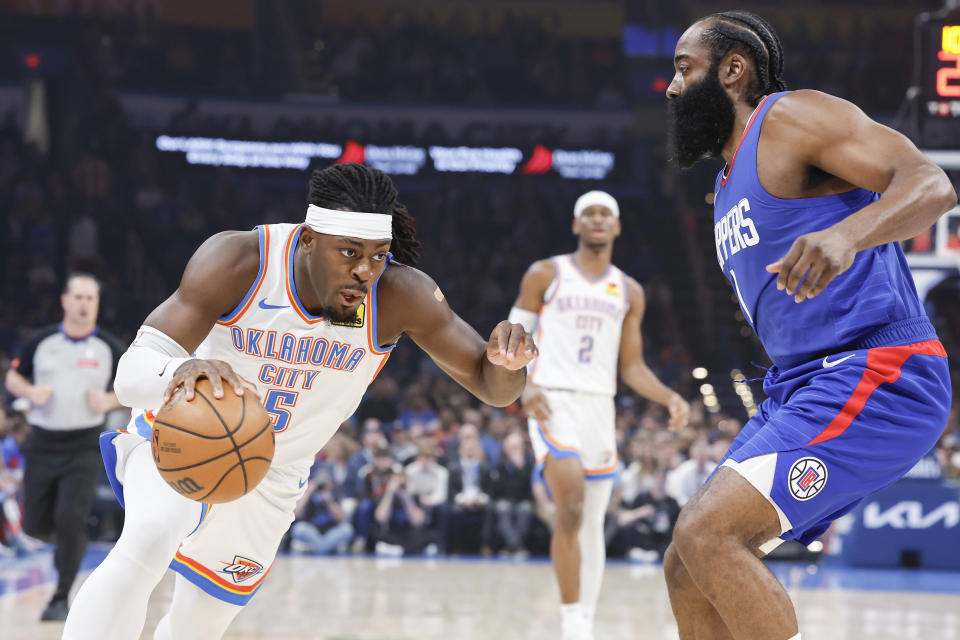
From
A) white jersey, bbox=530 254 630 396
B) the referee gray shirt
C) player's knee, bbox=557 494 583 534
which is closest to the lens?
player's knee, bbox=557 494 583 534

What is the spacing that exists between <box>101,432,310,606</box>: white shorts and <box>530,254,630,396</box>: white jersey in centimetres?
310

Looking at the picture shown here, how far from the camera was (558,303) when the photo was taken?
6.62m

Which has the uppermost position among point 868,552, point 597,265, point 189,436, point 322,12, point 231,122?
point 322,12

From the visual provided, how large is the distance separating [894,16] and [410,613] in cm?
1945

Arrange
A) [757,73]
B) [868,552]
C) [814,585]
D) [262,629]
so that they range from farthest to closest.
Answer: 1. [868,552]
2. [814,585]
3. [262,629]
4. [757,73]

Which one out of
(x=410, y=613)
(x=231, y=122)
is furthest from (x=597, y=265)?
(x=231, y=122)

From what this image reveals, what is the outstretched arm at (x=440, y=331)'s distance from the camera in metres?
3.54

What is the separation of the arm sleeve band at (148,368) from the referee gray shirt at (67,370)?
398cm

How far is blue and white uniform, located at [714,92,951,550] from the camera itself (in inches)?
110

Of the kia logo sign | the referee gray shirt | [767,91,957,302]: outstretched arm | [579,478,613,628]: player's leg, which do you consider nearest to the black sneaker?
the referee gray shirt

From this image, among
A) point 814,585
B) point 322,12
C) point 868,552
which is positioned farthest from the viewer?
point 322,12

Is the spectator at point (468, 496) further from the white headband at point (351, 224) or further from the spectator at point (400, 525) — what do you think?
the white headband at point (351, 224)

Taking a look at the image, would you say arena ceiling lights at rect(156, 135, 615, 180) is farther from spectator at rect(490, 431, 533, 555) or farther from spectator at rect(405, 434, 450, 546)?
spectator at rect(490, 431, 533, 555)

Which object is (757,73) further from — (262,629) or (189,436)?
(262,629)
